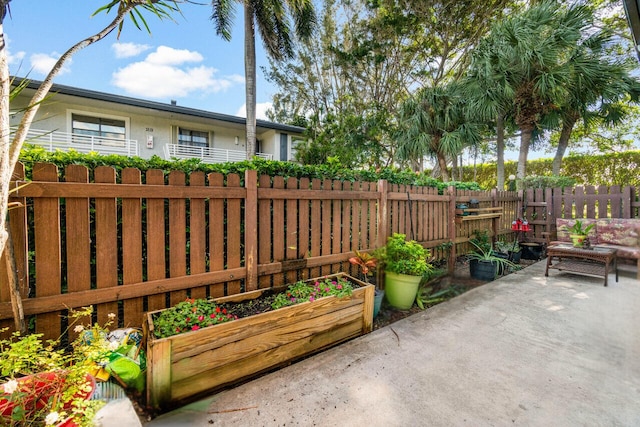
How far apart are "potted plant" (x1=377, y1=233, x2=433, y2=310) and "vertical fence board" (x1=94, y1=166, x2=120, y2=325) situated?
8.12 feet

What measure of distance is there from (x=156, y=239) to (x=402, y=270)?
236 centimetres

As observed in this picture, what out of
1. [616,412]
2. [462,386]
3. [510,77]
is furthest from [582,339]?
[510,77]

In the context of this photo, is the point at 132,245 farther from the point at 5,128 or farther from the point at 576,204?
the point at 576,204

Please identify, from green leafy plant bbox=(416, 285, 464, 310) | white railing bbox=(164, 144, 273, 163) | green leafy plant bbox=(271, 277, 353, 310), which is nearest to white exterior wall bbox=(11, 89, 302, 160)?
white railing bbox=(164, 144, 273, 163)

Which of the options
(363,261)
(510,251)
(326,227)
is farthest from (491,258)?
(326,227)

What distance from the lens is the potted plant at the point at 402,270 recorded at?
113 inches

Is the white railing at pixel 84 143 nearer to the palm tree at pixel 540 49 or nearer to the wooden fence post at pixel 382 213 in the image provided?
A: the wooden fence post at pixel 382 213

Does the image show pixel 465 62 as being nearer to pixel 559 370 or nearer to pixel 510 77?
pixel 510 77

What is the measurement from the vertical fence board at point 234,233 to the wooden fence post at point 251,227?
60 mm

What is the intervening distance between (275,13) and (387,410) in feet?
35.8

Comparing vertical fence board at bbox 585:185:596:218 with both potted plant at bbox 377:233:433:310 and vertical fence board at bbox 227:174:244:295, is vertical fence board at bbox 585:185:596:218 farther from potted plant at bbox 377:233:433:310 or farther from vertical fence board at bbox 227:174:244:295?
vertical fence board at bbox 227:174:244:295

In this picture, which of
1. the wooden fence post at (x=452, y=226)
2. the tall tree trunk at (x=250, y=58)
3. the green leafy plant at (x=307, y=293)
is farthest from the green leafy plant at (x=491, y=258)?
the tall tree trunk at (x=250, y=58)

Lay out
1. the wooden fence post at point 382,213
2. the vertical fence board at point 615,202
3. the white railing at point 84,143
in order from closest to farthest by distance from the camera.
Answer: the wooden fence post at point 382,213, the vertical fence board at point 615,202, the white railing at point 84,143

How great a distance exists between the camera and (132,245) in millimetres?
1877
